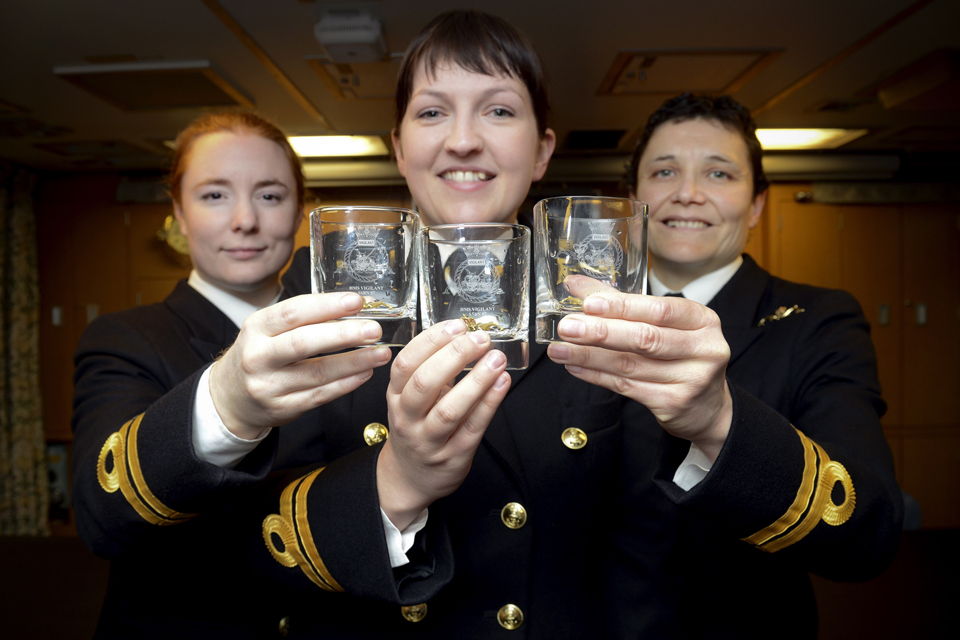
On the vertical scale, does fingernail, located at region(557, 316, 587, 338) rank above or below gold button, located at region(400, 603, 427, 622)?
above

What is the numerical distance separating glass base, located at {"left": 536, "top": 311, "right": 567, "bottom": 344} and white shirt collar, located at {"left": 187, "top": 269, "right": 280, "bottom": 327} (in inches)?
49.7

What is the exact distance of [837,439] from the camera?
1.18m

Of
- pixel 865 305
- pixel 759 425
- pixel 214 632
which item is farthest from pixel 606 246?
pixel 865 305

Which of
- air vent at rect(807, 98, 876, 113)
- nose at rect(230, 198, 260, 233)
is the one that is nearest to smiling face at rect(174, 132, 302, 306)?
nose at rect(230, 198, 260, 233)

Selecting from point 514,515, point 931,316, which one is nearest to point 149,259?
point 514,515

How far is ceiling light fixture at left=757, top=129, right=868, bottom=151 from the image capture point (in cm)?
541

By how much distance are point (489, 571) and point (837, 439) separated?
2.34 ft

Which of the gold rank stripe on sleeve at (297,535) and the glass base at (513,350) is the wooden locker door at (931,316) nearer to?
the glass base at (513,350)

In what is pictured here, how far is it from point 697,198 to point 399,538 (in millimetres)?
1413

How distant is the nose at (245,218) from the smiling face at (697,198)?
1240 millimetres

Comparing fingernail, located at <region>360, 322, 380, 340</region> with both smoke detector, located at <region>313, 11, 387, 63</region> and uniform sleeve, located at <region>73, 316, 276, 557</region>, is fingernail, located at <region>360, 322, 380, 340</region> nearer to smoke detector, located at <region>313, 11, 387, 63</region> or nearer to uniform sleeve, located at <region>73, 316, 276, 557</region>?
uniform sleeve, located at <region>73, 316, 276, 557</region>

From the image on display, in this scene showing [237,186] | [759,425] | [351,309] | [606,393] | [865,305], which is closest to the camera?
[351,309]

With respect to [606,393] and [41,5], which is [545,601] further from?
[41,5]

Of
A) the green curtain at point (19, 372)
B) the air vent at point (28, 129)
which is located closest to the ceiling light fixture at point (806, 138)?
the air vent at point (28, 129)
